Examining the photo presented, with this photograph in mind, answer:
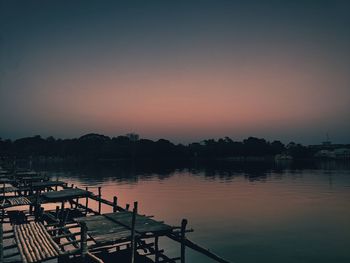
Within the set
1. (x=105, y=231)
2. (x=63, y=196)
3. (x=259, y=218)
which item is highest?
(x=63, y=196)

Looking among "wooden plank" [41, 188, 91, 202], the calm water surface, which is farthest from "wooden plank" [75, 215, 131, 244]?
the calm water surface

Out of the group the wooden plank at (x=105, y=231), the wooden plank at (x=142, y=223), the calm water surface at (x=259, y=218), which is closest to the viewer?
the wooden plank at (x=105, y=231)

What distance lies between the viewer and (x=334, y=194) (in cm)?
6081

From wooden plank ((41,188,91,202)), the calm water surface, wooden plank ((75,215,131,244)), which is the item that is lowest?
the calm water surface

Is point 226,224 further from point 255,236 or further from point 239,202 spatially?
point 239,202

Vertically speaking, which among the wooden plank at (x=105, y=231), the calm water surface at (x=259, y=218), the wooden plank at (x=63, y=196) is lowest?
the calm water surface at (x=259, y=218)

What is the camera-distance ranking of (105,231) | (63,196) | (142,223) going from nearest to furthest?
1. (105,231)
2. (142,223)
3. (63,196)

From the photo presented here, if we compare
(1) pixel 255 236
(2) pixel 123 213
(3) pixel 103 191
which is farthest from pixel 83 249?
(3) pixel 103 191

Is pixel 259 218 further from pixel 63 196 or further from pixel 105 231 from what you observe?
pixel 105 231

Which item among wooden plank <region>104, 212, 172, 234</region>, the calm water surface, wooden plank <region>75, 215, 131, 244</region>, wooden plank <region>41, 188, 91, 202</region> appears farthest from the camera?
the calm water surface

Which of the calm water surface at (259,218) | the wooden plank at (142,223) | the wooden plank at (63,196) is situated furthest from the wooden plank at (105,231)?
the calm water surface at (259,218)

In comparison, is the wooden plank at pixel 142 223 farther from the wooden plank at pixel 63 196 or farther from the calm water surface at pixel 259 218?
the calm water surface at pixel 259 218

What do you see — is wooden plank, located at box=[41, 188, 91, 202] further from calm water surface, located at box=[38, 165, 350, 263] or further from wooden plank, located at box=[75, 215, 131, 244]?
calm water surface, located at box=[38, 165, 350, 263]

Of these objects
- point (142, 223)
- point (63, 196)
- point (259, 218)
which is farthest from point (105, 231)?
point (259, 218)
